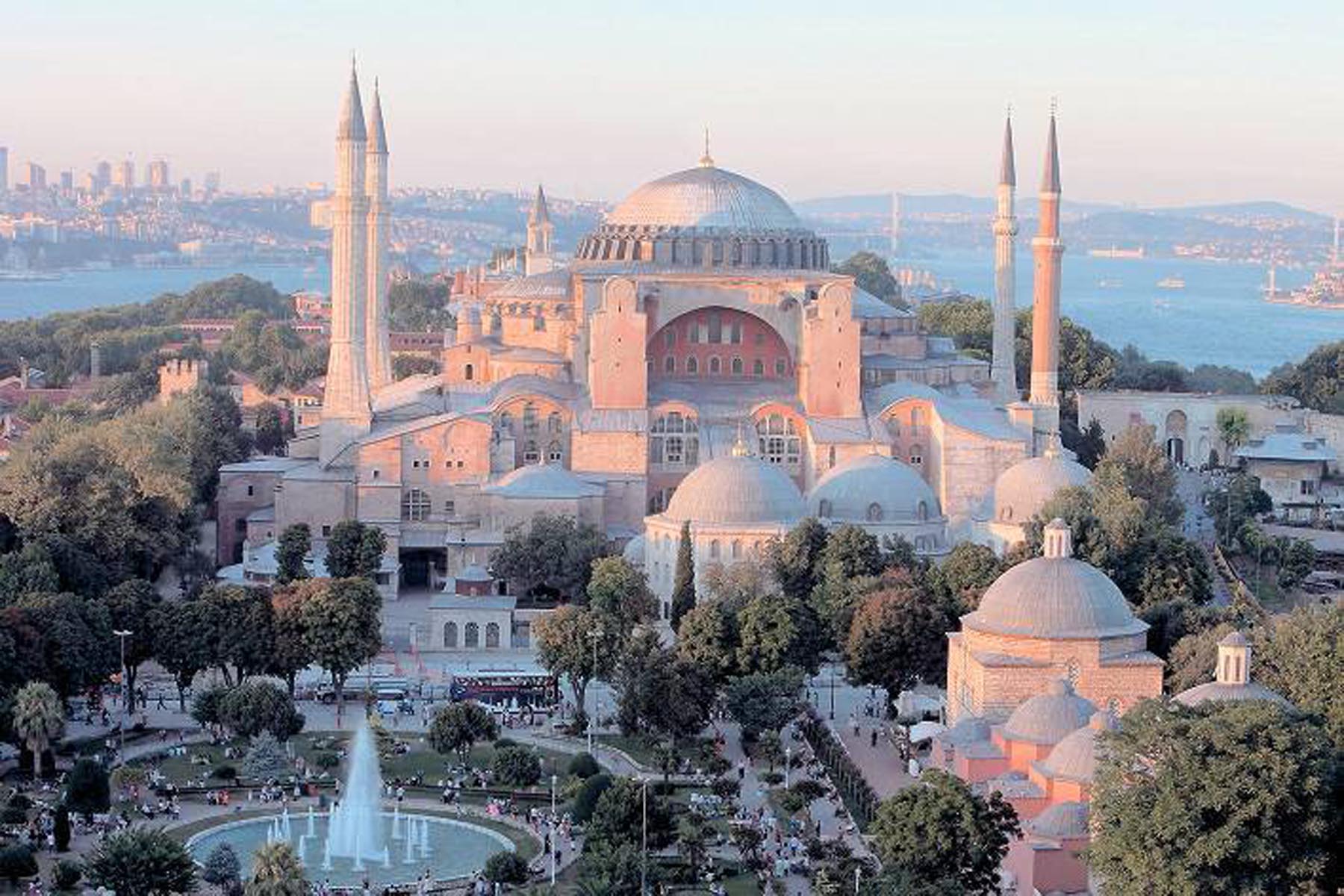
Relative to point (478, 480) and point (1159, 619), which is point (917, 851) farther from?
point (478, 480)

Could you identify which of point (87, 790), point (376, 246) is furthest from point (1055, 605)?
point (376, 246)

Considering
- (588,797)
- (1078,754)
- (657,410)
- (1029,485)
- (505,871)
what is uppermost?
(657,410)

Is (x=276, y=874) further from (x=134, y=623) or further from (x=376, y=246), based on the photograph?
(x=376, y=246)

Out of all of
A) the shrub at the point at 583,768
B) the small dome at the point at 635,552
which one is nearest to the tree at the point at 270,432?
the small dome at the point at 635,552

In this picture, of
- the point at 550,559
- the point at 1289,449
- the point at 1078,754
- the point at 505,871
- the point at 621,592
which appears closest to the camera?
the point at 505,871

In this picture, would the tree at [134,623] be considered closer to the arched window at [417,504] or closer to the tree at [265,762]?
the tree at [265,762]

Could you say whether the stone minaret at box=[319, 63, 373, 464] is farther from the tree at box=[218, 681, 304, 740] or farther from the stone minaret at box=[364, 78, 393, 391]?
the tree at box=[218, 681, 304, 740]

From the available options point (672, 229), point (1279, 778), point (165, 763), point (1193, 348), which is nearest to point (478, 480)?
point (672, 229)
